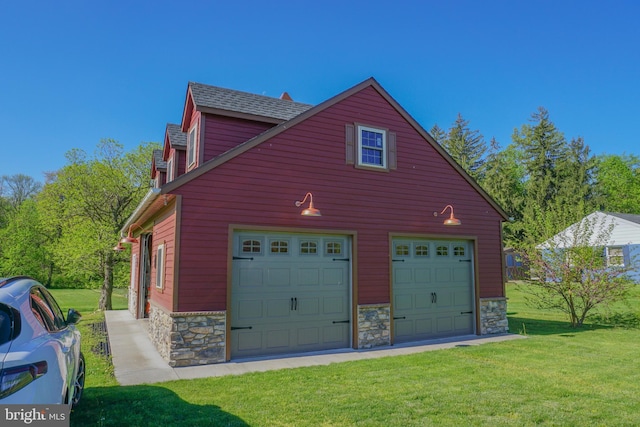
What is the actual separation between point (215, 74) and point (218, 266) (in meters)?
8.99

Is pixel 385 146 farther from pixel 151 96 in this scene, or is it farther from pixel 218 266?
pixel 151 96

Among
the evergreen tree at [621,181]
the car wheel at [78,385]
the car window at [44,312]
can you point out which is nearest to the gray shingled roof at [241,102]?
the car window at [44,312]

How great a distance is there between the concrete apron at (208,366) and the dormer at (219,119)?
4260mm

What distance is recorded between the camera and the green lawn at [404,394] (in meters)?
4.45

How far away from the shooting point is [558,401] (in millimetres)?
5062

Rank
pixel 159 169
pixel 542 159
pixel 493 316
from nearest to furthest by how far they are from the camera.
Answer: pixel 493 316 < pixel 159 169 < pixel 542 159

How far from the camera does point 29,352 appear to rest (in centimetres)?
271

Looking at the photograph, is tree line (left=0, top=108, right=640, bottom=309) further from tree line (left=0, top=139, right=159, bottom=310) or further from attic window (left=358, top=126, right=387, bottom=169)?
attic window (left=358, top=126, right=387, bottom=169)

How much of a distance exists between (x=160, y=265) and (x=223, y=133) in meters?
3.42

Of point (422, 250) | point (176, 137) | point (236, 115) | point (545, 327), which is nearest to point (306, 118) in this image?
point (236, 115)

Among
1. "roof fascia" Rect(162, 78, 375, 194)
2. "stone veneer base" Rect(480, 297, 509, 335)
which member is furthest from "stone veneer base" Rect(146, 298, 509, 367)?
"stone veneer base" Rect(480, 297, 509, 335)

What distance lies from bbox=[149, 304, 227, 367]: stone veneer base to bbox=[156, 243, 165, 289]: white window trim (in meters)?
1.13

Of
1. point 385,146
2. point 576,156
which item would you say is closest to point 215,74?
point 385,146

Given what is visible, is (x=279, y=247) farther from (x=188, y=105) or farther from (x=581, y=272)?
(x=581, y=272)
